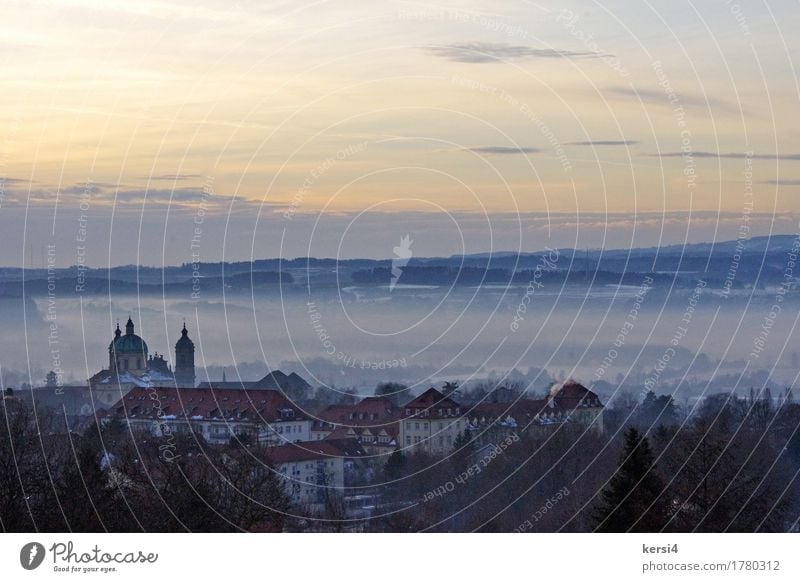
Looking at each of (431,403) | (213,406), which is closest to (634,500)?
(431,403)

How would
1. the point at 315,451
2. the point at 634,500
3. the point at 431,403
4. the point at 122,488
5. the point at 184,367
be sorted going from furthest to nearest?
the point at 184,367 → the point at 431,403 → the point at 315,451 → the point at 122,488 → the point at 634,500

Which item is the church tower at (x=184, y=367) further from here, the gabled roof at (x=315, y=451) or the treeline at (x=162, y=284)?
the gabled roof at (x=315, y=451)

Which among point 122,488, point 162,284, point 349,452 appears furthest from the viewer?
point 349,452

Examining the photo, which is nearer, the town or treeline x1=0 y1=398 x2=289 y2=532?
treeline x1=0 y1=398 x2=289 y2=532

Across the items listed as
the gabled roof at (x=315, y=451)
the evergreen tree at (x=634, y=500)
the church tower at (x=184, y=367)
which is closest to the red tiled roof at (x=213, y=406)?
the gabled roof at (x=315, y=451)

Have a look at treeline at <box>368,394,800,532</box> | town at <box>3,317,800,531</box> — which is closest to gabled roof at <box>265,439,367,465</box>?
town at <box>3,317,800,531</box>

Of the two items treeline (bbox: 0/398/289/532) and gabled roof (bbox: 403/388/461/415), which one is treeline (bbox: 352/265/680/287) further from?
treeline (bbox: 0/398/289/532)

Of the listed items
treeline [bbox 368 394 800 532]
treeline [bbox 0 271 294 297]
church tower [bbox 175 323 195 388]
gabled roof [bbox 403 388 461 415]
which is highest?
treeline [bbox 0 271 294 297]

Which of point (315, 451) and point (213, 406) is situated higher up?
point (213, 406)

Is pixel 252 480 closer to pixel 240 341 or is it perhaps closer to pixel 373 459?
pixel 373 459

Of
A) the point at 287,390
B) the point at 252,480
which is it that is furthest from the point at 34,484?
the point at 287,390

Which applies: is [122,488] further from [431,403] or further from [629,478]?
[431,403]
